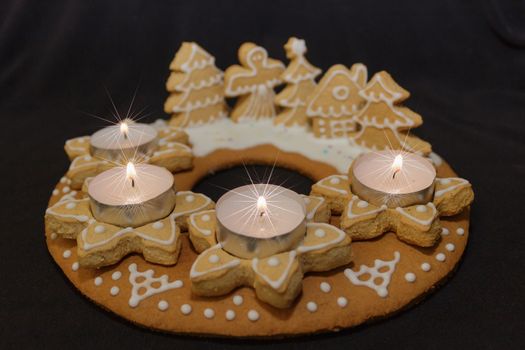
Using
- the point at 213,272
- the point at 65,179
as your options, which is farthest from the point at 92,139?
the point at 213,272

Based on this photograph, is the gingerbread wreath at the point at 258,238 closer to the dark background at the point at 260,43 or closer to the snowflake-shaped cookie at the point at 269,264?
the snowflake-shaped cookie at the point at 269,264

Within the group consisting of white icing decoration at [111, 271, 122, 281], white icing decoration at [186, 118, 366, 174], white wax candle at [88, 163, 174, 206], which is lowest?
white icing decoration at [111, 271, 122, 281]

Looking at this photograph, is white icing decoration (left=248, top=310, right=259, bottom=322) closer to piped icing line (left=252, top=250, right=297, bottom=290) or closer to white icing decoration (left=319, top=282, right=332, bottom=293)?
piped icing line (left=252, top=250, right=297, bottom=290)

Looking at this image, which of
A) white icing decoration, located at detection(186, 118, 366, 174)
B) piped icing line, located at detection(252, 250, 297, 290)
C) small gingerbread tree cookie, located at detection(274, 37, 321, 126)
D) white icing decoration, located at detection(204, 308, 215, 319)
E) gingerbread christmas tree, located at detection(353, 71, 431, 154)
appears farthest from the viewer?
small gingerbread tree cookie, located at detection(274, 37, 321, 126)

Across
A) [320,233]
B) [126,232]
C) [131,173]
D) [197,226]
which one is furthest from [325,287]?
[131,173]

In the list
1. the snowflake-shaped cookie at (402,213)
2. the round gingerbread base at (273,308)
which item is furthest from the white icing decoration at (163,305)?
the snowflake-shaped cookie at (402,213)

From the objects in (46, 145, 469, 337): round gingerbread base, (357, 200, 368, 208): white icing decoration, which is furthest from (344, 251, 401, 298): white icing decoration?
(357, 200, 368, 208): white icing decoration
